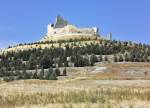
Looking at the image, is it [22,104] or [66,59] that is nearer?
[22,104]

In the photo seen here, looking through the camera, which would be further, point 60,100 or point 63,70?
point 63,70

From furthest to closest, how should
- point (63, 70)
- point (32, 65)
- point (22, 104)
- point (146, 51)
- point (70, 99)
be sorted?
point (146, 51) < point (32, 65) < point (63, 70) < point (70, 99) < point (22, 104)

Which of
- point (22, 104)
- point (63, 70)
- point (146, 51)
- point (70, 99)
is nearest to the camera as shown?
point (22, 104)

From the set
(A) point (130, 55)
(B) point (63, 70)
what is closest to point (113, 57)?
(A) point (130, 55)

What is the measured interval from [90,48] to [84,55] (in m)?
7.14

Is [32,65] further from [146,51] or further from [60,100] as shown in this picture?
[60,100]

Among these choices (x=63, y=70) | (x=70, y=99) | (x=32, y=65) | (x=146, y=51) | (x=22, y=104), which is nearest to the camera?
(x=22, y=104)

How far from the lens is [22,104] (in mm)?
29828

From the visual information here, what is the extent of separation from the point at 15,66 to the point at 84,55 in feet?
62.1

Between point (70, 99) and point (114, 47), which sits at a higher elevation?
point (114, 47)

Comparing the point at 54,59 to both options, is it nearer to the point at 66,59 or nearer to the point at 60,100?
the point at 66,59

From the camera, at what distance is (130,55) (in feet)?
435

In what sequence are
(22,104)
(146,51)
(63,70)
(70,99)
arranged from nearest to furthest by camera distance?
(22,104), (70,99), (63,70), (146,51)

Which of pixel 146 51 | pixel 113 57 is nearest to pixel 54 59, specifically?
pixel 113 57
